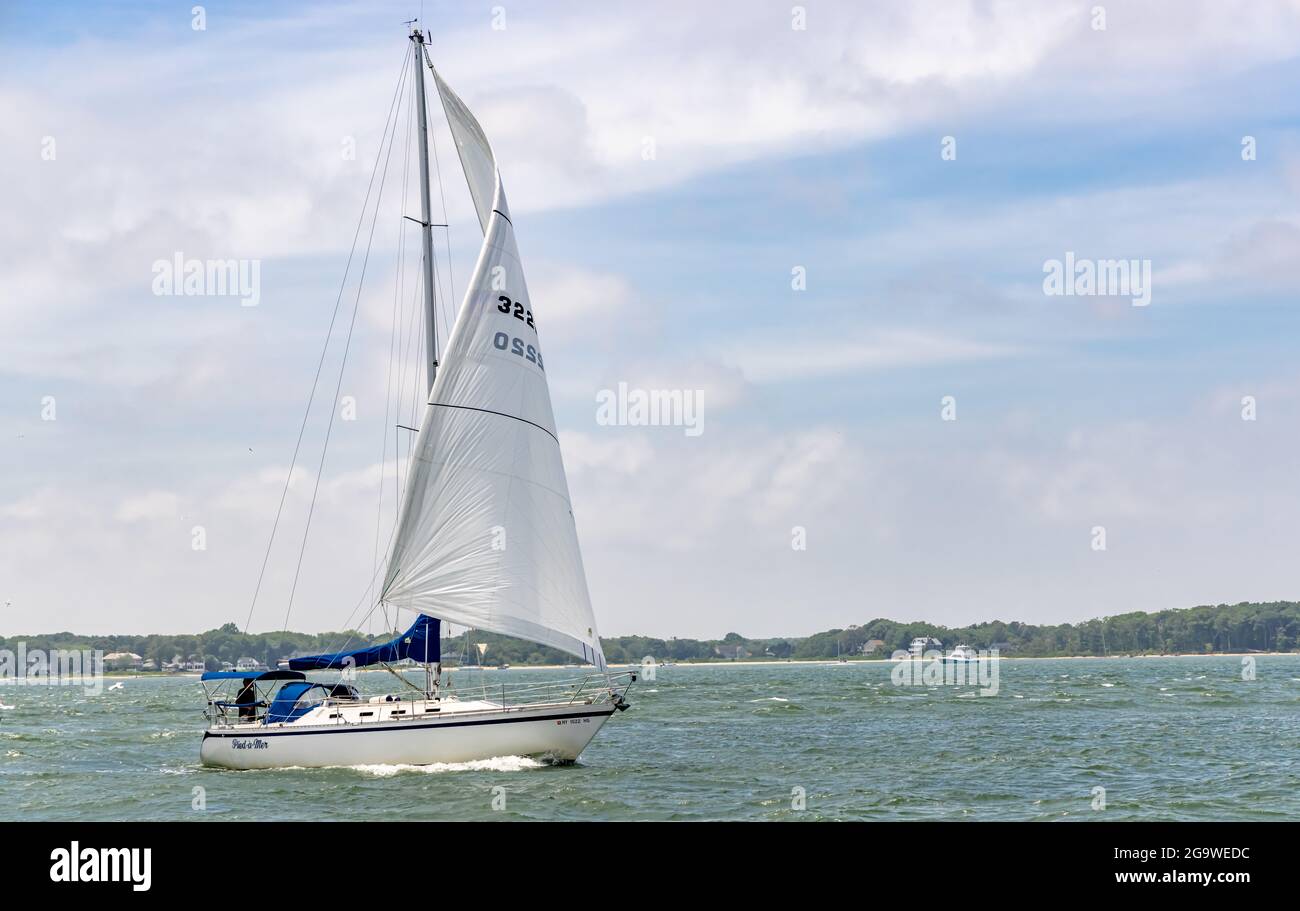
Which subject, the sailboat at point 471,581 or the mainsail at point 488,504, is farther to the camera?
the mainsail at point 488,504

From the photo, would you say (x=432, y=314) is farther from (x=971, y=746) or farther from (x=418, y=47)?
(x=971, y=746)

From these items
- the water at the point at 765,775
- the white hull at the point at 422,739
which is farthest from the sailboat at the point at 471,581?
the water at the point at 765,775

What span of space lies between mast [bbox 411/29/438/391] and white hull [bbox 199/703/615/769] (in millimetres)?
8443

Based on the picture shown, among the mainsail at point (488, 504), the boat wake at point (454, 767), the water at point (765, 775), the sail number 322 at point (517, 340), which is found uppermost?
the sail number 322 at point (517, 340)

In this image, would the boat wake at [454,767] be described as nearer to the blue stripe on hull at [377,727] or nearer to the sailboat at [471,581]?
the sailboat at [471,581]

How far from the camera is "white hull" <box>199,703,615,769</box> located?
105ft

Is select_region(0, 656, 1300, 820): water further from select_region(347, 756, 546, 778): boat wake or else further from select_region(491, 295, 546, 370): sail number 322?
select_region(491, 295, 546, 370): sail number 322

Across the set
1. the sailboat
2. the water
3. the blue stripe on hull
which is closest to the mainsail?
the sailboat

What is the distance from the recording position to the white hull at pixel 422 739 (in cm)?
3197

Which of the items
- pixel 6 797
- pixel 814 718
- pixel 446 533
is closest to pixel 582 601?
pixel 446 533

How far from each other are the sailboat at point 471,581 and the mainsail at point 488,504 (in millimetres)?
35

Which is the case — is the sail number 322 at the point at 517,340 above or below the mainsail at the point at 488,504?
above

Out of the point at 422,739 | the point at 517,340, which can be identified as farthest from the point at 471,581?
the point at 517,340
